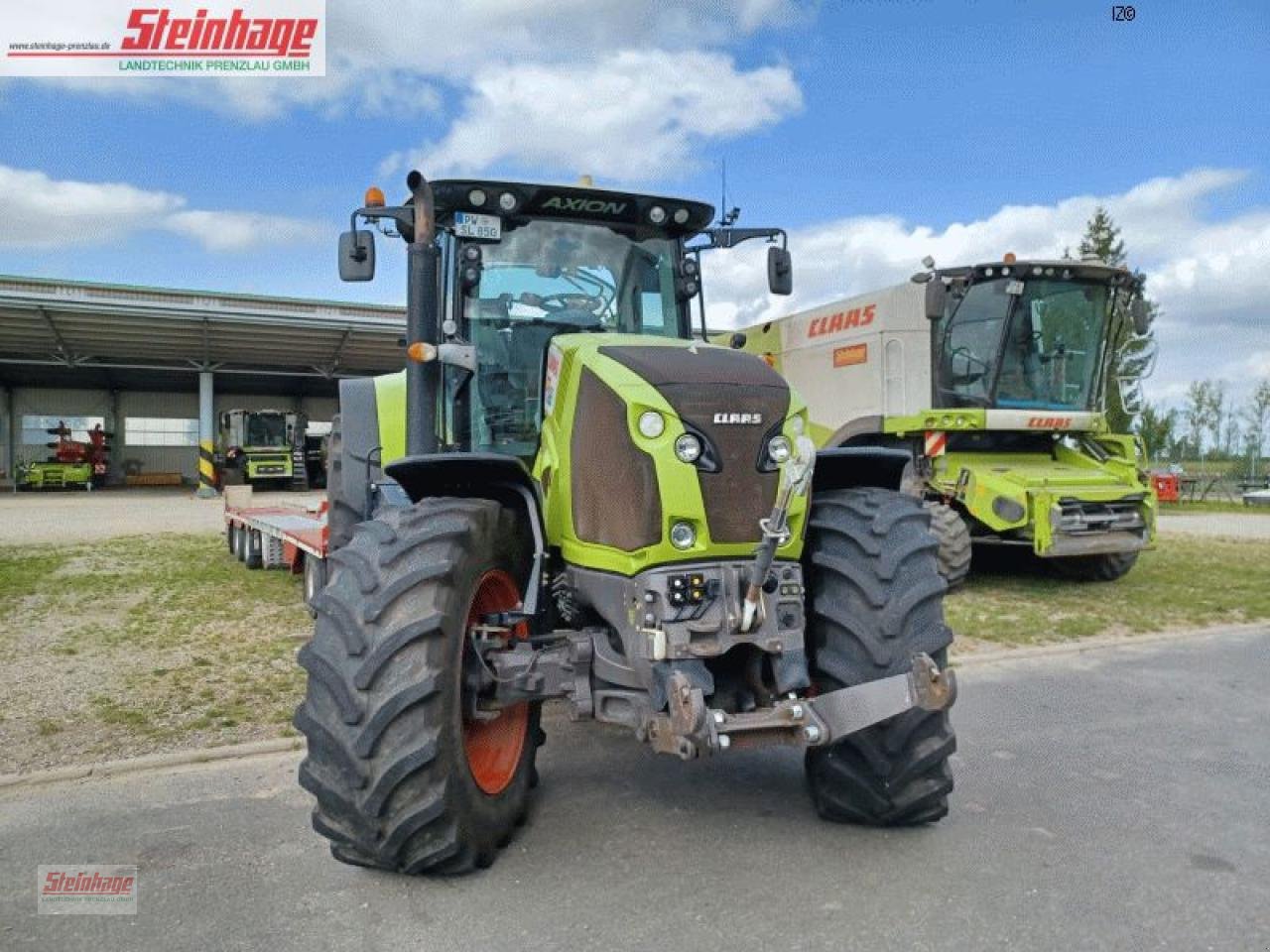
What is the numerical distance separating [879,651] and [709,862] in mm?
973

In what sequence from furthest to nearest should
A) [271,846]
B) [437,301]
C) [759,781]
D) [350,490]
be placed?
[350,490], [437,301], [759,781], [271,846]

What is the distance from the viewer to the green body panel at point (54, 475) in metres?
30.3

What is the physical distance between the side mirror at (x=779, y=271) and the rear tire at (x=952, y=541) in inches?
184

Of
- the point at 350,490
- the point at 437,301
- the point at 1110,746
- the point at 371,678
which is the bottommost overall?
the point at 1110,746

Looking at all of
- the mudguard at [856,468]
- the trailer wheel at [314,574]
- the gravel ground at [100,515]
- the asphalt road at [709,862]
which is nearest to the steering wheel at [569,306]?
the mudguard at [856,468]

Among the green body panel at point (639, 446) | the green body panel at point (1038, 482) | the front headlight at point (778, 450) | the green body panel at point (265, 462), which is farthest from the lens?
the green body panel at point (265, 462)

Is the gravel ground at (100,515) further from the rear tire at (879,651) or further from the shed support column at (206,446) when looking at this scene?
the rear tire at (879,651)

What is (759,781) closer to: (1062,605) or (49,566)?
(1062,605)

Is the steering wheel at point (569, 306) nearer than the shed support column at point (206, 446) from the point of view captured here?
Yes

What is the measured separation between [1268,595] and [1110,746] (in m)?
6.10

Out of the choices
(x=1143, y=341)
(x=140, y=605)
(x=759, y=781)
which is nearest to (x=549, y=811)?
(x=759, y=781)

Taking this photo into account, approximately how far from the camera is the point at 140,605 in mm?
8430

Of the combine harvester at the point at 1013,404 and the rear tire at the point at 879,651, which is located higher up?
the combine harvester at the point at 1013,404

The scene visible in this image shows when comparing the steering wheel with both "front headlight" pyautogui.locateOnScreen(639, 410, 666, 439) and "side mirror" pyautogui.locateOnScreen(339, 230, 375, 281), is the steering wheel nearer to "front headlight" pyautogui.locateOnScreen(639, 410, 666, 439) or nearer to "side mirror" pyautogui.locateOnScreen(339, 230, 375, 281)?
"side mirror" pyautogui.locateOnScreen(339, 230, 375, 281)
